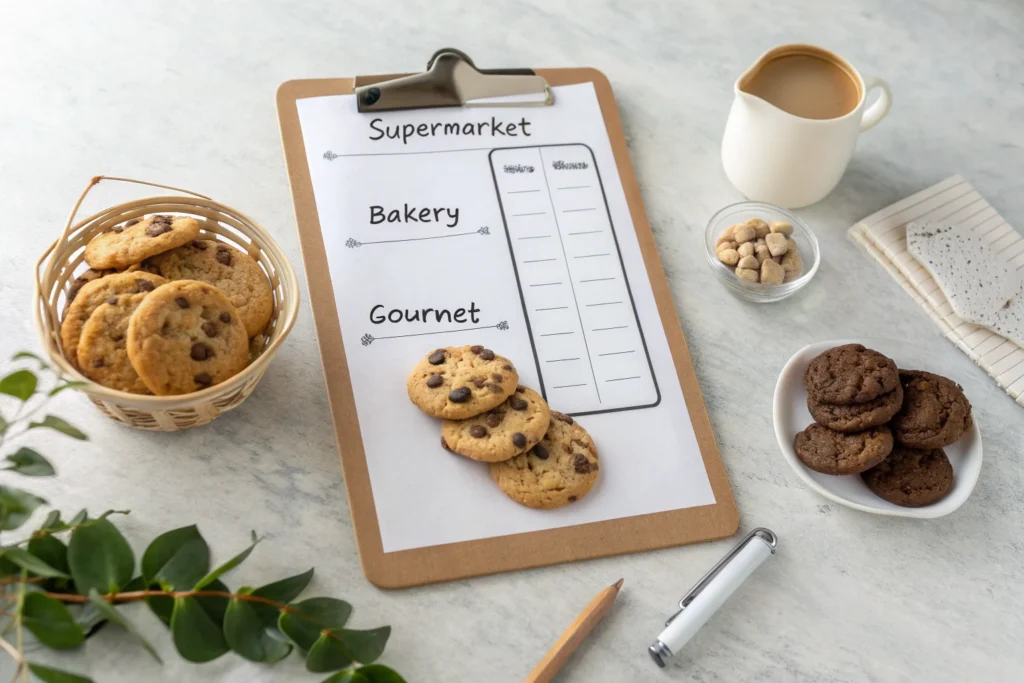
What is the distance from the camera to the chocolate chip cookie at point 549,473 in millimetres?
900

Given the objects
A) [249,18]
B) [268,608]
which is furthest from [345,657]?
[249,18]

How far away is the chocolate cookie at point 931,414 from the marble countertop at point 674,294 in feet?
0.33

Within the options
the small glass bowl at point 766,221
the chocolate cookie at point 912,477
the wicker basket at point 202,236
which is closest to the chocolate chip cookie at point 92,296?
the wicker basket at point 202,236

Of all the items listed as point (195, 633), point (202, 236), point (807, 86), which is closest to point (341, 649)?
point (195, 633)

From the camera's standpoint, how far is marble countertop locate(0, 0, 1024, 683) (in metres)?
0.87

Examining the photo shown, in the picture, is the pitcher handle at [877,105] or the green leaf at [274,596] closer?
the green leaf at [274,596]

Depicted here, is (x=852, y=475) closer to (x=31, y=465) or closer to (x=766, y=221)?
(x=766, y=221)

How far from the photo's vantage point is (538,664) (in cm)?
84

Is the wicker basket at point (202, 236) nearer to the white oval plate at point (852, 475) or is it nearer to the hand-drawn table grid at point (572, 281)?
the hand-drawn table grid at point (572, 281)

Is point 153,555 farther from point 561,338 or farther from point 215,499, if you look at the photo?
point 561,338

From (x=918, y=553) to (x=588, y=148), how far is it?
0.60 m

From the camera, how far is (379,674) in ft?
2.39

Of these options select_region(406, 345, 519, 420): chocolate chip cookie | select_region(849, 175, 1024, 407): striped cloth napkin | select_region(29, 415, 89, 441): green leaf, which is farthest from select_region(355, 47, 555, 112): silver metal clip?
select_region(29, 415, 89, 441): green leaf

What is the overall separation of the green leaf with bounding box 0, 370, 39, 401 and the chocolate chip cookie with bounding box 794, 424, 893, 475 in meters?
0.72
